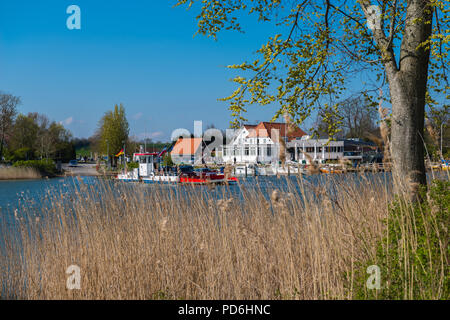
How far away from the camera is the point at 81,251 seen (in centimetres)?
499

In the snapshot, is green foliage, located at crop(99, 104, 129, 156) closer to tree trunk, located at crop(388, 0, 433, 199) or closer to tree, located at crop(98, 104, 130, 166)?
tree, located at crop(98, 104, 130, 166)

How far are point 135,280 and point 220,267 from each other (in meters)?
0.99

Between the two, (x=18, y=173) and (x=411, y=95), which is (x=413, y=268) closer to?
(x=411, y=95)

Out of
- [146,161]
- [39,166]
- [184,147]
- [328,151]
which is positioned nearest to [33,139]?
[39,166]

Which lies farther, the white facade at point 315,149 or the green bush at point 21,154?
the green bush at point 21,154

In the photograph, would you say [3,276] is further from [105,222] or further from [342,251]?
[342,251]

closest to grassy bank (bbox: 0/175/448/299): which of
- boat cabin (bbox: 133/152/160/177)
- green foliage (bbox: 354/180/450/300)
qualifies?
green foliage (bbox: 354/180/450/300)

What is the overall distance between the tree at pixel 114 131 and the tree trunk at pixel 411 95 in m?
52.2

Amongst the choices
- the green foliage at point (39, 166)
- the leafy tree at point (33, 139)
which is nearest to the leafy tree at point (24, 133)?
the leafy tree at point (33, 139)

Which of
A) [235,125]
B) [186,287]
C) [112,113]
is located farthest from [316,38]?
[112,113]

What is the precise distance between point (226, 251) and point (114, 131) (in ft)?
183

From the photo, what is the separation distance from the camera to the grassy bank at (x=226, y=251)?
11.1 feet

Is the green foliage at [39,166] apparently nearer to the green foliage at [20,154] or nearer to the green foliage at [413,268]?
the green foliage at [20,154]

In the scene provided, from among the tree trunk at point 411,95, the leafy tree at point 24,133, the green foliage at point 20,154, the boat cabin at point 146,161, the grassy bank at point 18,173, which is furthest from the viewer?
the leafy tree at point 24,133
